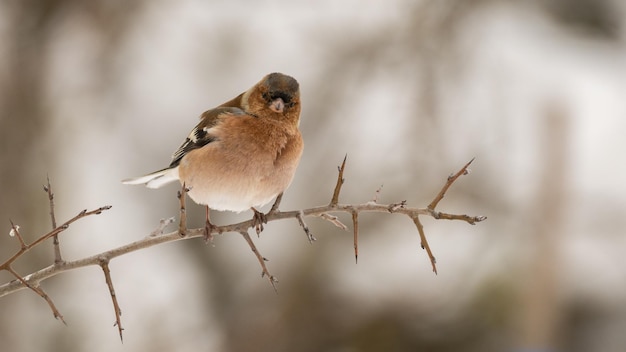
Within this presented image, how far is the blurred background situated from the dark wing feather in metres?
3.44

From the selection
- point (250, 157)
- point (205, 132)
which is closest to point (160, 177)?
point (205, 132)

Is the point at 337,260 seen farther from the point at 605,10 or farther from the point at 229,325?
the point at 605,10

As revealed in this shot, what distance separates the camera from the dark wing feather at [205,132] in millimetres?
2831

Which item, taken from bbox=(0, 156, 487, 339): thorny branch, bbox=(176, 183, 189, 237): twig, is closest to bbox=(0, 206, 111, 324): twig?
bbox=(0, 156, 487, 339): thorny branch

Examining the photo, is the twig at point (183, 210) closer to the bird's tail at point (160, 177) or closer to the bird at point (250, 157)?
the bird at point (250, 157)

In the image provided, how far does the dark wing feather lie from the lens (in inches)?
111

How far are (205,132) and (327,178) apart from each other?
3.82m

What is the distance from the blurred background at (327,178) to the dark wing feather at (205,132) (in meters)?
3.44

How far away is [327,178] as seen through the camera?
6.71 meters

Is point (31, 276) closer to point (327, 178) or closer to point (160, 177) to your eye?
point (160, 177)

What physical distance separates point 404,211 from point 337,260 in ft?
17.6

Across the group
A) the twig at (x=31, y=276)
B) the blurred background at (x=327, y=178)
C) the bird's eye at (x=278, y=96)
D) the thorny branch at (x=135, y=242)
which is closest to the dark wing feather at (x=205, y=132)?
the bird's eye at (x=278, y=96)

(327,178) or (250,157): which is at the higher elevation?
(250,157)

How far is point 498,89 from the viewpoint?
740 cm
